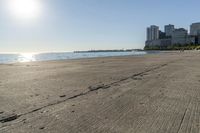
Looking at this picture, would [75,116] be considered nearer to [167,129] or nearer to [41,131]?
[41,131]

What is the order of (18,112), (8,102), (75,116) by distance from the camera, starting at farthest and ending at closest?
1. (8,102)
2. (18,112)
3. (75,116)

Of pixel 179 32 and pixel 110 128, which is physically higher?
pixel 179 32

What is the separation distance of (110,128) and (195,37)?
183317 mm

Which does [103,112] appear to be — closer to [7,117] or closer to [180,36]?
[7,117]

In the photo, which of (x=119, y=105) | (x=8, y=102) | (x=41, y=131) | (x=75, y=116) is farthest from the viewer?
(x=8, y=102)

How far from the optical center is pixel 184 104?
4.84 metres

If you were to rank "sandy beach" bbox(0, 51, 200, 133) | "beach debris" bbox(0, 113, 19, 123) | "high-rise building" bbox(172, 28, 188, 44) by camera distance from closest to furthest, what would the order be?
"sandy beach" bbox(0, 51, 200, 133) < "beach debris" bbox(0, 113, 19, 123) < "high-rise building" bbox(172, 28, 188, 44)

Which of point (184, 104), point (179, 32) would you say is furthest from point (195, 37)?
point (184, 104)

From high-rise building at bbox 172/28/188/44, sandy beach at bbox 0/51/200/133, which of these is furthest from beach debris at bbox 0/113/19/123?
high-rise building at bbox 172/28/188/44

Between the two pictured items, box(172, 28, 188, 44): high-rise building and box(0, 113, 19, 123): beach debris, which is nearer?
box(0, 113, 19, 123): beach debris

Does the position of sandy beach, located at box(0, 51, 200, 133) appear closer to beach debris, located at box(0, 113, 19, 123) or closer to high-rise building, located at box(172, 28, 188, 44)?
beach debris, located at box(0, 113, 19, 123)

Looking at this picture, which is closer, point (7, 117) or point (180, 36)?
point (7, 117)

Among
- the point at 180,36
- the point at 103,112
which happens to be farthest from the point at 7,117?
the point at 180,36

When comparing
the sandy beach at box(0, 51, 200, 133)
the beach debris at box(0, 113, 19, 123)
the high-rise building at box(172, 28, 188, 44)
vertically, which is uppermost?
the high-rise building at box(172, 28, 188, 44)
